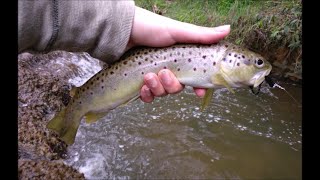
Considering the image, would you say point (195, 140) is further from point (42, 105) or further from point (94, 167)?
point (42, 105)

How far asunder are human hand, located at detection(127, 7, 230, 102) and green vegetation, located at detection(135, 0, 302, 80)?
4389mm

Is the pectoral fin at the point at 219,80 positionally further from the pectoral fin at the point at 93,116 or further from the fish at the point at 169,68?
the pectoral fin at the point at 93,116

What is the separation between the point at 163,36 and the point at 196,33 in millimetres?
220

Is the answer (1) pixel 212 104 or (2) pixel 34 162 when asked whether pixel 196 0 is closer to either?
(1) pixel 212 104

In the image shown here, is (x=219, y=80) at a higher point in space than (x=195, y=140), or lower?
higher

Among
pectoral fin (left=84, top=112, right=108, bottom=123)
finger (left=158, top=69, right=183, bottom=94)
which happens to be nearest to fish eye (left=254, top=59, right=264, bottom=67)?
finger (left=158, top=69, right=183, bottom=94)

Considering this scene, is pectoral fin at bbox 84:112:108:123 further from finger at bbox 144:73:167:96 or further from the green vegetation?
A: the green vegetation

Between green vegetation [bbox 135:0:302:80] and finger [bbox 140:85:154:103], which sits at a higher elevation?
finger [bbox 140:85:154:103]

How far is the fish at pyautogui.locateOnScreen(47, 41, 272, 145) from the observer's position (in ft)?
7.16

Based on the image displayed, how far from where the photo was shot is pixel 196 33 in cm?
223

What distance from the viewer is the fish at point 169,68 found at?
2184 mm

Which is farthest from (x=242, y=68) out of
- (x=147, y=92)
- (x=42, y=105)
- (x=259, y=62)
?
(x=42, y=105)

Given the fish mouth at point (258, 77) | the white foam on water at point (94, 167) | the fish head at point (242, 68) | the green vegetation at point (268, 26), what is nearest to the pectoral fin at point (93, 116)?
the fish head at point (242, 68)
